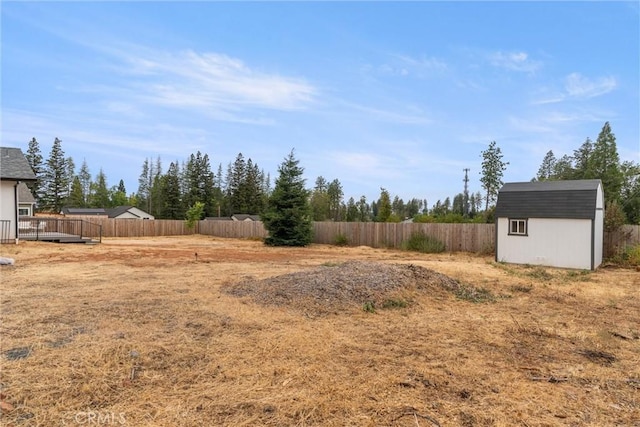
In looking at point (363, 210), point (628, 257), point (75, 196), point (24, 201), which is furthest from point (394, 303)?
point (75, 196)

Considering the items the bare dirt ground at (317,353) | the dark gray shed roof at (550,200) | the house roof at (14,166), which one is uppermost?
the house roof at (14,166)

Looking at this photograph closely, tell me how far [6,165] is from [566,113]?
2456 cm

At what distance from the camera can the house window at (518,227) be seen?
14461 millimetres

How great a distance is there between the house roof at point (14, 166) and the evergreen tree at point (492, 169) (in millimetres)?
33504

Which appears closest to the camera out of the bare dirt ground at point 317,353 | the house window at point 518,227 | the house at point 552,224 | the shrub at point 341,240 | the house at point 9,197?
the bare dirt ground at point 317,353

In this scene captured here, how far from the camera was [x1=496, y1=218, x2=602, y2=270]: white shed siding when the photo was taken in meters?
13.1

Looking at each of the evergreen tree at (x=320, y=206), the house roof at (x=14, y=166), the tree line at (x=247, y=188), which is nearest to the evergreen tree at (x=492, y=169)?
the tree line at (x=247, y=188)

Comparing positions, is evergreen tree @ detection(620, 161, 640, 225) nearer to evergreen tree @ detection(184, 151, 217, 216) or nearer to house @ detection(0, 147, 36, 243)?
house @ detection(0, 147, 36, 243)

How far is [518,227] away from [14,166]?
21.9m

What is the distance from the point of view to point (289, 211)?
22.3m

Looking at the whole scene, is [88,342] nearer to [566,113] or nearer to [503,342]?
[503,342]

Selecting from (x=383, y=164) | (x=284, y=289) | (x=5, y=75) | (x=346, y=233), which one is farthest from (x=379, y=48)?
(x=383, y=164)

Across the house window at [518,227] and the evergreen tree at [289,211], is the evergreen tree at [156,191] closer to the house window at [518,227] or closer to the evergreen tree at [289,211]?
the evergreen tree at [289,211]

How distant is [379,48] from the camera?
12945mm
